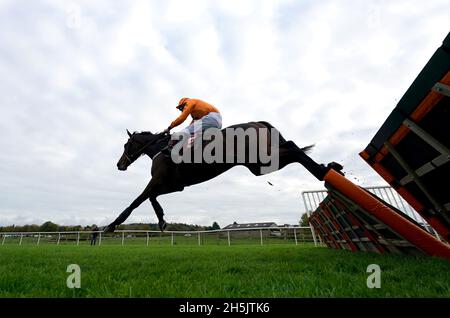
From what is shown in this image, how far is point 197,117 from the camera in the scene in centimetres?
547

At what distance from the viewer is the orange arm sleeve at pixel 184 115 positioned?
17.3 ft

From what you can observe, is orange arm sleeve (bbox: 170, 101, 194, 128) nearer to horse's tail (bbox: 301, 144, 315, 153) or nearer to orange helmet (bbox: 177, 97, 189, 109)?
orange helmet (bbox: 177, 97, 189, 109)

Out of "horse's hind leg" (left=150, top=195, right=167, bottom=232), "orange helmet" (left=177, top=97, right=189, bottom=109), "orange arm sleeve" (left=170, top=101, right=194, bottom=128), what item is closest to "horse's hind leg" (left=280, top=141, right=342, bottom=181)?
"orange arm sleeve" (left=170, top=101, right=194, bottom=128)

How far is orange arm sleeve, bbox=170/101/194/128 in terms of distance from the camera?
5275 mm

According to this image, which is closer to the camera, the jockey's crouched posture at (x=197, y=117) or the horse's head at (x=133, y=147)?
the jockey's crouched posture at (x=197, y=117)

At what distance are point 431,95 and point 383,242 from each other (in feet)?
13.2

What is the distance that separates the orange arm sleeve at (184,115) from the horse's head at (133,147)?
129 centimetres

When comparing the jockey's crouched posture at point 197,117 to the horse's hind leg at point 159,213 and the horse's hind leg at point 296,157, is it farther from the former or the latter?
the horse's hind leg at point 296,157

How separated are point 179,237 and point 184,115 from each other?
66.6ft

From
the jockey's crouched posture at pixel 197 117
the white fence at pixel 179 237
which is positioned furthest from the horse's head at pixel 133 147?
the white fence at pixel 179 237

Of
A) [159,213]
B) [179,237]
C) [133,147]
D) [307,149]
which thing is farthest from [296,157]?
[179,237]

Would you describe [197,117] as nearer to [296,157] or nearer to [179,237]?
[296,157]
